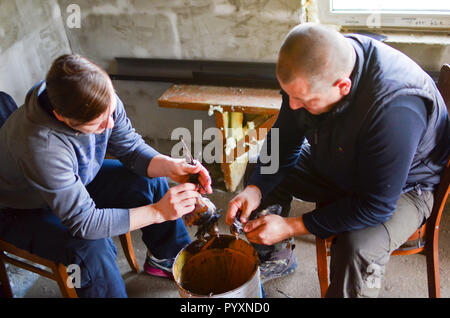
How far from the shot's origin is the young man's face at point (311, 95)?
1.26 m

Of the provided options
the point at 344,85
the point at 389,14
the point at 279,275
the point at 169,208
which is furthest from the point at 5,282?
the point at 389,14

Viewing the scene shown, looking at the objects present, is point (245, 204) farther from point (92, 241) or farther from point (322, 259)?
point (92, 241)

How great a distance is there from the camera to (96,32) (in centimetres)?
256

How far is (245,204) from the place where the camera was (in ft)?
5.25

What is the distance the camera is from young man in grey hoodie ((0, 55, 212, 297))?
1313mm

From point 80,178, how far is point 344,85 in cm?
99

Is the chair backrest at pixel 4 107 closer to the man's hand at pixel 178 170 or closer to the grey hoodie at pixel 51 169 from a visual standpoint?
the grey hoodie at pixel 51 169

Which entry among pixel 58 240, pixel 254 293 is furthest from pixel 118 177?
pixel 254 293

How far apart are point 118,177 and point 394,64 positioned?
1127 millimetres

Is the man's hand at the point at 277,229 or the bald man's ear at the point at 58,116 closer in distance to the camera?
the bald man's ear at the point at 58,116

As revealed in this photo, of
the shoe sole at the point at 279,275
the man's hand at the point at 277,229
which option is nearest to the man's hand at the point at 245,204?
the man's hand at the point at 277,229

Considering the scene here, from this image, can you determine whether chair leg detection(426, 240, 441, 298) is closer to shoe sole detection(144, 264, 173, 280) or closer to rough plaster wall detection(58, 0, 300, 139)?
shoe sole detection(144, 264, 173, 280)

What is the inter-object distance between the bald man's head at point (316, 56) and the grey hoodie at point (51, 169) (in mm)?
733

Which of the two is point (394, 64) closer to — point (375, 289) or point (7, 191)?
point (375, 289)
